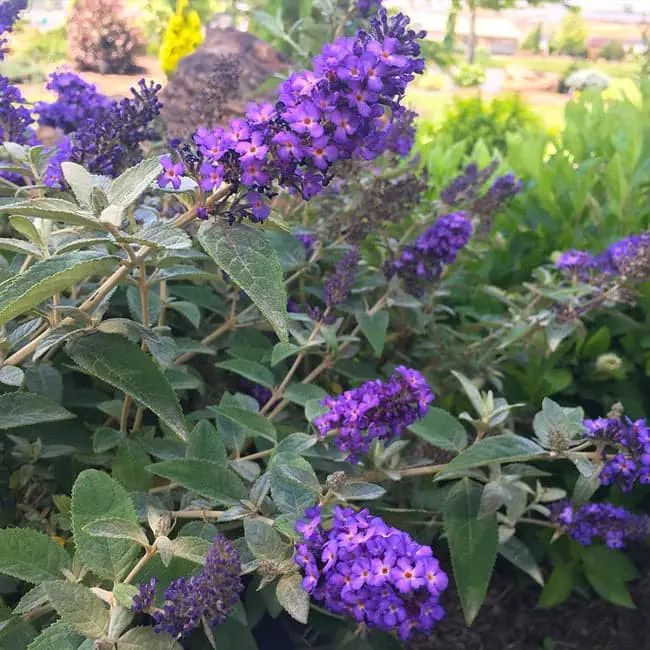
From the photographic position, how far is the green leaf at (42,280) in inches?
28.8

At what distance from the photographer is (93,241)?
78 cm

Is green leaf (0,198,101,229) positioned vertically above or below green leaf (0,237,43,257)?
above

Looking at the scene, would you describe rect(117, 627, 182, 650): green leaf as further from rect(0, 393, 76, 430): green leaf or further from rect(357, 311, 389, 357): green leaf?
rect(357, 311, 389, 357): green leaf

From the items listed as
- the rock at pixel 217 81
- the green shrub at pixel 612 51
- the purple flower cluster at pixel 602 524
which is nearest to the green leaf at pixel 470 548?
the purple flower cluster at pixel 602 524

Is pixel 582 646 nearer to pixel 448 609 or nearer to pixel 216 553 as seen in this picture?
pixel 448 609

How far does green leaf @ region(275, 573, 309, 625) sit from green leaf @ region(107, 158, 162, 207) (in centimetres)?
47

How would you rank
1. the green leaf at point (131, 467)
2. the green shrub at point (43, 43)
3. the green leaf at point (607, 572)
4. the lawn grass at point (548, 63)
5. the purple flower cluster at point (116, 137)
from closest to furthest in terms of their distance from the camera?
the green leaf at point (131, 467), the purple flower cluster at point (116, 137), the green leaf at point (607, 572), the green shrub at point (43, 43), the lawn grass at point (548, 63)

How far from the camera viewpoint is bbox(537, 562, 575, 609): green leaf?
174 cm

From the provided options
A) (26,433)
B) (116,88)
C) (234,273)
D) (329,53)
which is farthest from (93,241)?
(116,88)

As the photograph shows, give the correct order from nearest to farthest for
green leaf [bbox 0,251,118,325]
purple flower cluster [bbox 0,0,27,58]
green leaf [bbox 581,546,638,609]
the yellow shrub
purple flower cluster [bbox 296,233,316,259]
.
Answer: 1. green leaf [bbox 0,251,118,325]
2. purple flower cluster [bbox 0,0,27,58]
3. purple flower cluster [bbox 296,233,316,259]
4. green leaf [bbox 581,546,638,609]
5. the yellow shrub

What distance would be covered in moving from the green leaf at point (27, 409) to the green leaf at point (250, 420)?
0.22 m

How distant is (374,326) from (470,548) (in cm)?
44

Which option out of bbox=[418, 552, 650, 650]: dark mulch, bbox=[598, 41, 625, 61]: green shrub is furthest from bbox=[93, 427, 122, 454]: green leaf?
bbox=[598, 41, 625, 61]: green shrub

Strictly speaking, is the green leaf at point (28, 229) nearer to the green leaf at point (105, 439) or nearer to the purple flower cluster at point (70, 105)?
the green leaf at point (105, 439)
